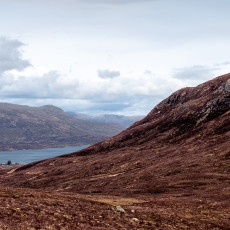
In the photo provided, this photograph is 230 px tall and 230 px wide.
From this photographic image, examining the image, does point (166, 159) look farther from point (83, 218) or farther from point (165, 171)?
point (83, 218)

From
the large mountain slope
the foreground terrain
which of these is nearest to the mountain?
the large mountain slope

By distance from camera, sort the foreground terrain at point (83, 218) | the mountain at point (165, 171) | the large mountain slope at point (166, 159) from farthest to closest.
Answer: the large mountain slope at point (166, 159), the mountain at point (165, 171), the foreground terrain at point (83, 218)

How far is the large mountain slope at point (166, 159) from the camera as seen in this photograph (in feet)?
242

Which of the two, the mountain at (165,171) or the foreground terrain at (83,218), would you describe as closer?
the foreground terrain at (83,218)

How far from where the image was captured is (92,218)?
26.7m

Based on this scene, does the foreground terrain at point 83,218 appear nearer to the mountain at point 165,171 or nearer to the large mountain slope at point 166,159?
the mountain at point 165,171

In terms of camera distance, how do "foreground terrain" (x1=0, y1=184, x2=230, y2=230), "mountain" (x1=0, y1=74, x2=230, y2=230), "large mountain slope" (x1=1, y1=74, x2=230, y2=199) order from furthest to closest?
"large mountain slope" (x1=1, y1=74, x2=230, y2=199) → "mountain" (x1=0, y1=74, x2=230, y2=230) → "foreground terrain" (x1=0, y1=184, x2=230, y2=230)

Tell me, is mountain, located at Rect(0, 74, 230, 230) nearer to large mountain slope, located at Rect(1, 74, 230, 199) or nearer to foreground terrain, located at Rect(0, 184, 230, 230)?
large mountain slope, located at Rect(1, 74, 230, 199)

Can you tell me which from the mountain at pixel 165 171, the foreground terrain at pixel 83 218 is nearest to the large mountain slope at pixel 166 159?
the mountain at pixel 165 171

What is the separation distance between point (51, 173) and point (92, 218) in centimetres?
9912

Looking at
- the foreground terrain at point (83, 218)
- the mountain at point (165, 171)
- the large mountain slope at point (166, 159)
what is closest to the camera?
the foreground terrain at point (83, 218)

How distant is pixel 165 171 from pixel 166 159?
16.3 metres

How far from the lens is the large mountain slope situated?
73.7m

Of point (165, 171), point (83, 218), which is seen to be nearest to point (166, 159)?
point (165, 171)
